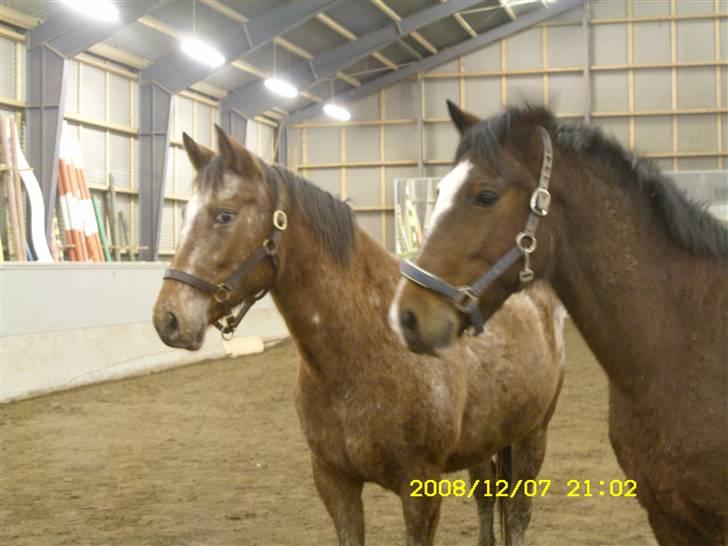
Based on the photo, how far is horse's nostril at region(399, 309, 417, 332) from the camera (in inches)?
81.7

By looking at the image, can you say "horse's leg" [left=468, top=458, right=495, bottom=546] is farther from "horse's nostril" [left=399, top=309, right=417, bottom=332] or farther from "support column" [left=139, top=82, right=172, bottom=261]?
"support column" [left=139, top=82, right=172, bottom=261]

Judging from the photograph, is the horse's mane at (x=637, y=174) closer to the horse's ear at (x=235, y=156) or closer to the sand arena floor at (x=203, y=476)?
the horse's ear at (x=235, y=156)

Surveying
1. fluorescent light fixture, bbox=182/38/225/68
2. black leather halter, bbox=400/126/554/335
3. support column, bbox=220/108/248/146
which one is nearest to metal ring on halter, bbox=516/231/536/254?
black leather halter, bbox=400/126/554/335

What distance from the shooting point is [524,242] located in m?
2.14

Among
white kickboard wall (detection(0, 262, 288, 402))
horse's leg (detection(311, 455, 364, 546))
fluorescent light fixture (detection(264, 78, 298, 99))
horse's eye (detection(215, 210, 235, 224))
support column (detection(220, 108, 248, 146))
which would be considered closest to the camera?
horse's eye (detection(215, 210, 235, 224))

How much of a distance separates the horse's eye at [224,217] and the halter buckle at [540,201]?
1.36m

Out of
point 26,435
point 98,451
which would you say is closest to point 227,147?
point 98,451

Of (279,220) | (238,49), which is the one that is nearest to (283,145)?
(238,49)

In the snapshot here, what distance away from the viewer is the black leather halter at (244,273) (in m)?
3.05

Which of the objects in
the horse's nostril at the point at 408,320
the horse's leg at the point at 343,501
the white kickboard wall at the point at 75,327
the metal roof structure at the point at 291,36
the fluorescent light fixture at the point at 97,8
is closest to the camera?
the horse's nostril at the point at 408,320

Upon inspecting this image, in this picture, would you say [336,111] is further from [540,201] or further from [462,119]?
[540,201]

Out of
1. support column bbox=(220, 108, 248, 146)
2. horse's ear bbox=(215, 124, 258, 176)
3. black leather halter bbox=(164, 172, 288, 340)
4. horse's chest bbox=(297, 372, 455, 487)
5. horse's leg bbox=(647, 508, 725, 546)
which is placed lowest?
horse's leg bbox=(647, 508, 725, 546)

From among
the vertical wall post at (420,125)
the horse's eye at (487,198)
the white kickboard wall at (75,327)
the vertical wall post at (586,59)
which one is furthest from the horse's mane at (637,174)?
the vertical wall post at (586,59)

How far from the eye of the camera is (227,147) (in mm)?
3166
